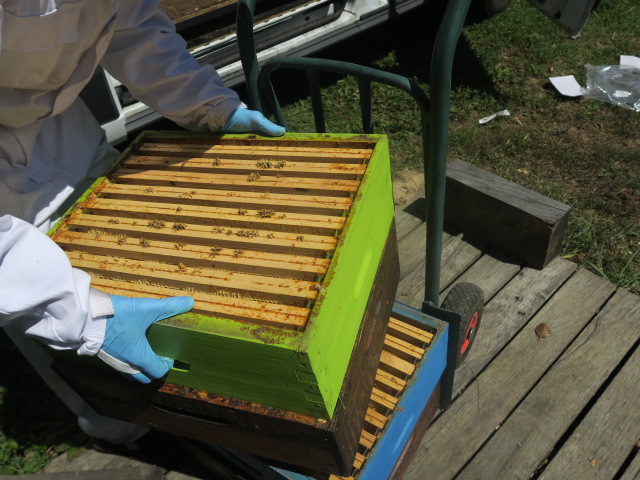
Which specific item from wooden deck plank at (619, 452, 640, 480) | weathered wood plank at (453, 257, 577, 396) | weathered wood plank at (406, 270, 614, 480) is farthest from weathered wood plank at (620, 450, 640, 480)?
weathered wood plank at (453, 257, 577, 396)

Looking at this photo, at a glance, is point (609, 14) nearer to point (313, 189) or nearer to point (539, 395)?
point (539, 395)

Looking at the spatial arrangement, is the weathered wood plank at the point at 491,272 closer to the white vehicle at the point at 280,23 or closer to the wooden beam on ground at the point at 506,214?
the wooden beam on ground at the point at 506,214

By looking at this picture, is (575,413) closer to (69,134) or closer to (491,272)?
(491,272)

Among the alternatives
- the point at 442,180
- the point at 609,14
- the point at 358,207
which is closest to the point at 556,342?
the point at 442,180

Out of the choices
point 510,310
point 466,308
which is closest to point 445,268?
point 510,310

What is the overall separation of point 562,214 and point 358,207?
59.8 inches

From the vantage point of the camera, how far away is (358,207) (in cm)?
115

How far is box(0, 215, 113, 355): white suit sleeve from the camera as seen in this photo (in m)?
1.09

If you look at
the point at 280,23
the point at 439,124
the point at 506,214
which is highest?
the point at 439,124

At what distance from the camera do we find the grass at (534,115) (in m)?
2.89

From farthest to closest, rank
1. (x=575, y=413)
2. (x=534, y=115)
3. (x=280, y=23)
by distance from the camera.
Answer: (x=534, y=115), (x=280, y=23), (x=575, y=413)

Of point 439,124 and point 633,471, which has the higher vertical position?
point 439,124

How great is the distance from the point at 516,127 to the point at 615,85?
87cm

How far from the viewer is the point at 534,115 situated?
12.4 ft
